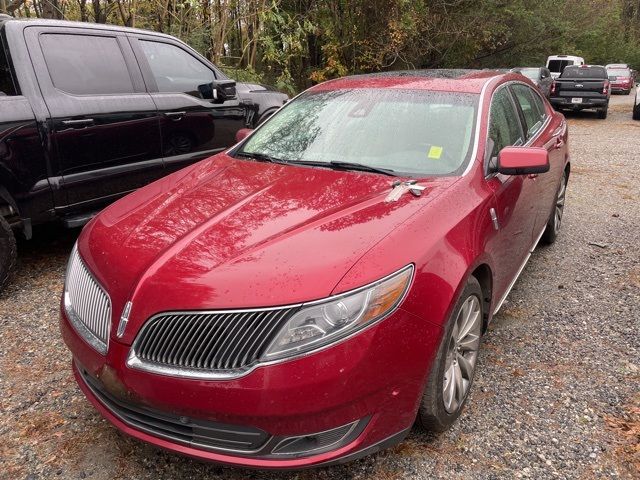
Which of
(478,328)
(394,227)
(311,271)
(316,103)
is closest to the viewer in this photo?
(311,271)

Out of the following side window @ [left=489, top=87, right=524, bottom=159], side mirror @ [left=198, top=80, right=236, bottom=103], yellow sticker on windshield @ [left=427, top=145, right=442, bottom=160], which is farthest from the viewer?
side mirror @ [left=198, top=80, right=236, bottom=103]

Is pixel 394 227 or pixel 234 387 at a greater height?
pixel 394 227

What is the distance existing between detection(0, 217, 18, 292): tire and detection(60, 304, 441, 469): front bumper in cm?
212

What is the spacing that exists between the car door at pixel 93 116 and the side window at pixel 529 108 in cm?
298

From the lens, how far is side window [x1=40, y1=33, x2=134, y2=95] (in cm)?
395

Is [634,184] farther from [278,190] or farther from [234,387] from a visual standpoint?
[234,387]

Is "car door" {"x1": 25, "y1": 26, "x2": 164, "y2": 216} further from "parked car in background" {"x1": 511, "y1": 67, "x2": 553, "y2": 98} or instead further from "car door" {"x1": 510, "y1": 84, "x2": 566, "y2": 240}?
"parked car in background" {"x1": 511, "y1": 67, "x2": 553, "y2": 98}

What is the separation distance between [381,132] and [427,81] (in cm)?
64

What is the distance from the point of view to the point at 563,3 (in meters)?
23.1

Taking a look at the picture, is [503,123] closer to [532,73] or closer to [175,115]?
[175,115]

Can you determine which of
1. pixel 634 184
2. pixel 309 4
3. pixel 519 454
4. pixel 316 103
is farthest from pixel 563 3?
pixel 519 454

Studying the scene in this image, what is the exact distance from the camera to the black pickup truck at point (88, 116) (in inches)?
145

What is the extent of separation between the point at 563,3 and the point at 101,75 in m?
24.4

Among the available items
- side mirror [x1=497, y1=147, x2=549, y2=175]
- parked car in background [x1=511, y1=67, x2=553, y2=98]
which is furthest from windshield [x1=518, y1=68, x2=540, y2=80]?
side mirror [x1=497, y1=147, x2=549, y2=175]
